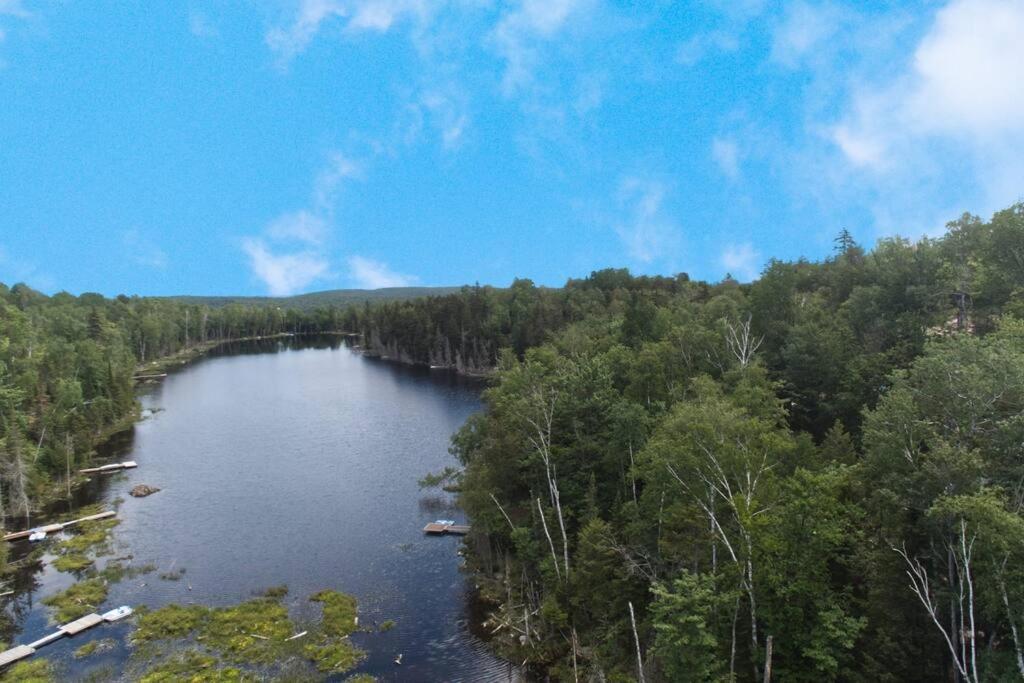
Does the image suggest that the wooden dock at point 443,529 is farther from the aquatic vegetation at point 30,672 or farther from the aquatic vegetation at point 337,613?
the aquatic vegetation at point 30,672

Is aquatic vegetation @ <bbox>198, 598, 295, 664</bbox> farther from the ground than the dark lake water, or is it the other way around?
the dark lake water

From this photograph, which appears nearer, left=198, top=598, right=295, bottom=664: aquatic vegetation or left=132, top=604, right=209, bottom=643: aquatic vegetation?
left=198, top=598, right=295, bottom=664: aquatic vegetation

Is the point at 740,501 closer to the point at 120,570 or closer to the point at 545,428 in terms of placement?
the point at 545,428

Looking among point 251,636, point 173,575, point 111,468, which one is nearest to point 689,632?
point 251,636

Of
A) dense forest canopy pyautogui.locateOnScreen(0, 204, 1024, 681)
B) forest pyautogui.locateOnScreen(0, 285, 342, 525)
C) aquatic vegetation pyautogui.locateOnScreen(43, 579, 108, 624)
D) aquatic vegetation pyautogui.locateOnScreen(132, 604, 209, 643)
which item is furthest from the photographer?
forest pyautogui.locateOnScreen(0, 285, 342, 525)

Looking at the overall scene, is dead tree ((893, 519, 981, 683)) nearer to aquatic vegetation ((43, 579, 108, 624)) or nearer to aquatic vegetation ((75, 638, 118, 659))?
aquatic vegetation ((75, 638, 118, 659))

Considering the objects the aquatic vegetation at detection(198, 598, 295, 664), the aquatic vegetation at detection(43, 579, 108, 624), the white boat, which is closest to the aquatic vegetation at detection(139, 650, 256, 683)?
the aquatic vegetation at detection(198, 598, 295, 664)
